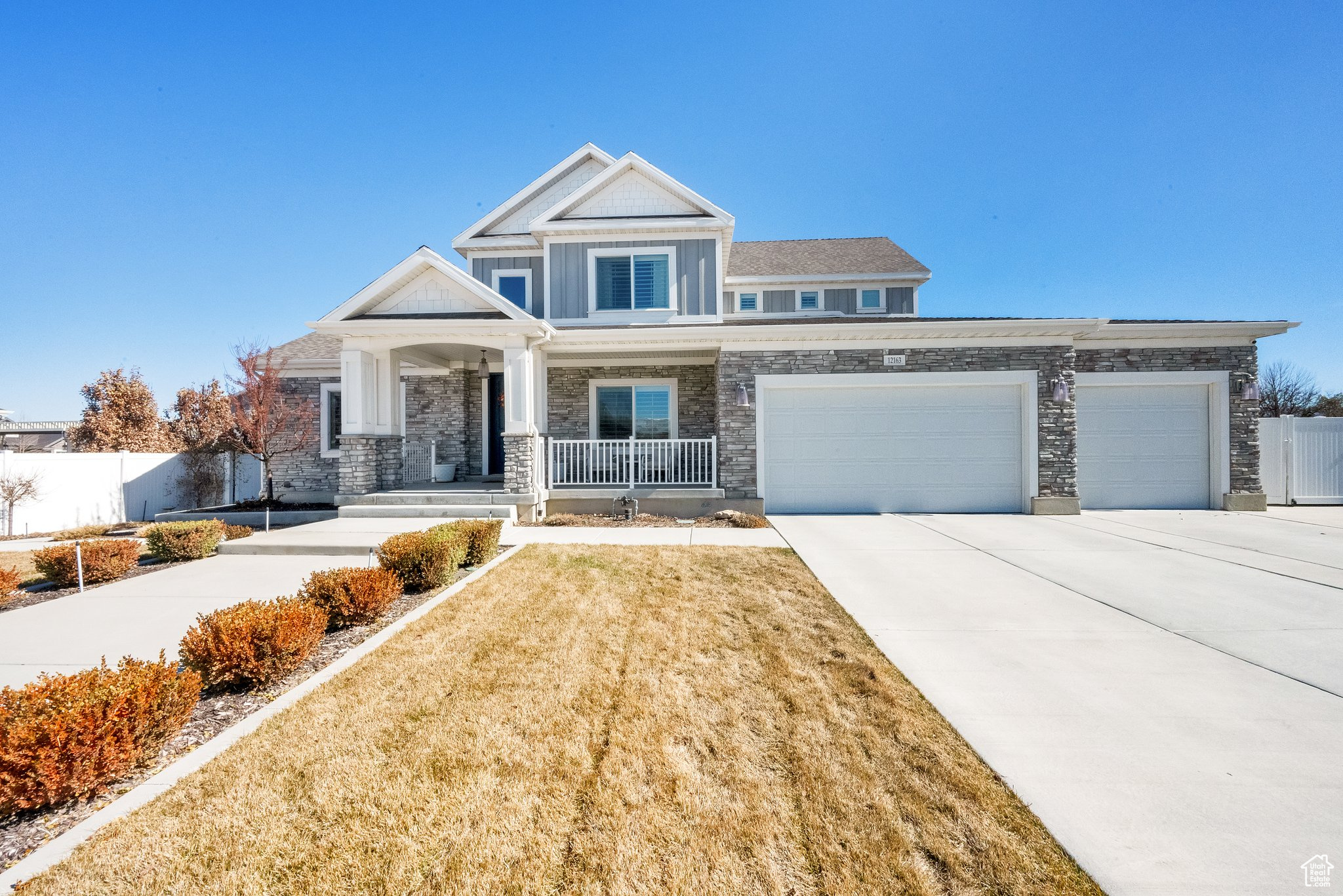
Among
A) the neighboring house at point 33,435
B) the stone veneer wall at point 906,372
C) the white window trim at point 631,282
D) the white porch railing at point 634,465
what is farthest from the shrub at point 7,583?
the neighboring house at point 33,435

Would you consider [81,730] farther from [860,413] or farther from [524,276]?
[524,276]

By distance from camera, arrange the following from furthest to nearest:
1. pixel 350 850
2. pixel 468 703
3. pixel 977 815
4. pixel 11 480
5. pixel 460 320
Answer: pixel 11 480 → pixel 460 320 → pixel 468 703 → pixel 977 815 → pixel 350 850

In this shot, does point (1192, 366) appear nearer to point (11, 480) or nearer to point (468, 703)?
point (468, 703)

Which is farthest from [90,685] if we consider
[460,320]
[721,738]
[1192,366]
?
[1192,366]

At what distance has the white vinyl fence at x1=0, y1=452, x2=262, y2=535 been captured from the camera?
1144 cm

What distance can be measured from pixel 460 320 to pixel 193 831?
30.6 feet

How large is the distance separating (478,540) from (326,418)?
29.9 feet

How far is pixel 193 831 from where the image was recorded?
232cm

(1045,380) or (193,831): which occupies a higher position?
(1045,380)

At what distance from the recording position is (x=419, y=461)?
13320mm

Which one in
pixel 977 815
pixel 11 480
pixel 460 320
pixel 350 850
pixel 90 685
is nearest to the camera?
pixel 350 850

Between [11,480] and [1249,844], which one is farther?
[11,480]

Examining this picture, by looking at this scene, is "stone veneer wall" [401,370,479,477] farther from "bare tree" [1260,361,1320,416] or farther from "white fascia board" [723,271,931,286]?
"bare tree" [1260,361,1320,416]

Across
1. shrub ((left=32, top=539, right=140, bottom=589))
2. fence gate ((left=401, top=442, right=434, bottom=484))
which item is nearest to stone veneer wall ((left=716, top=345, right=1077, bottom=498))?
fence gate ((left=401, top=442, right=434, bottom=484))
